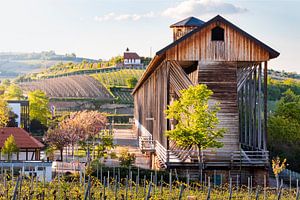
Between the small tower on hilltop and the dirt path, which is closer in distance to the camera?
A: the dirt path

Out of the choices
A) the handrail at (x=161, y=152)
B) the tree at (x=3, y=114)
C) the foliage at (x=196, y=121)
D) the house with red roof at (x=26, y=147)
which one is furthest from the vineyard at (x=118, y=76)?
the foliage at (x=196, y=121)

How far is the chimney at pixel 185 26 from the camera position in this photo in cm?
3869

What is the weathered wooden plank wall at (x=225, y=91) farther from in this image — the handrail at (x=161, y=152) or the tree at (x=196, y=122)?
the handrail at (x=161, y=152)

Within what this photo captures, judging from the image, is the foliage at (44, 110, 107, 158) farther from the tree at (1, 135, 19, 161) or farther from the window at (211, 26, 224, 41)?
the window at (211, 26, 224, 41)

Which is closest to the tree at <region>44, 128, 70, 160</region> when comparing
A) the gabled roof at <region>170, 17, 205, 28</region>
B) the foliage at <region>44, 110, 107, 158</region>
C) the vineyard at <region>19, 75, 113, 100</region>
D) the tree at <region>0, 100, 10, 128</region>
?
the foliage at <region>44, 110, 107, 158</region>

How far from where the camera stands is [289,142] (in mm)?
44281

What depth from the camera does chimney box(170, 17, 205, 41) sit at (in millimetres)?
38688

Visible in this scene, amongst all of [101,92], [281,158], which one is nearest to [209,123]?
[281,158]

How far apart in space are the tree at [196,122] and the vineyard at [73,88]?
5752cm

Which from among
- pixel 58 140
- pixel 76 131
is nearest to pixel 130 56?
pixel 76 131

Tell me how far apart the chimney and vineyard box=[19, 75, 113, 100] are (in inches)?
1939

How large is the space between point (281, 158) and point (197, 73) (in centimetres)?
1080

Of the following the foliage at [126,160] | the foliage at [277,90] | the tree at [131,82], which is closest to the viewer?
the foliage at [126,160]

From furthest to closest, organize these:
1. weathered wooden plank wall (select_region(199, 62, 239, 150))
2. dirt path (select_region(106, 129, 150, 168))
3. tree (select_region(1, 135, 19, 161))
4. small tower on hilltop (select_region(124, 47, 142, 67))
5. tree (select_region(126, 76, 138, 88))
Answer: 1. small tower on hilltop (select_region(124, 47, 142, 67))
2. tree (select_region(126, 76, 138, 88))
3. dirt path (select_region(106, 129, 150, 168))
4. tree (select_region(1, 135, 19, 161))
5. weathered wooden plank wall (select_region(199, 62, 239, 150))
